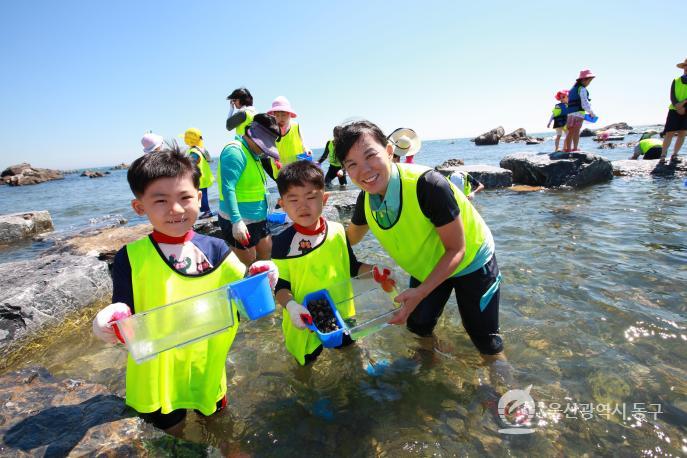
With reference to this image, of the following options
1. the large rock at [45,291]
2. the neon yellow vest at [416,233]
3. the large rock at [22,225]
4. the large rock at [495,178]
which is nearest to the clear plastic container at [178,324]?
the neon yellow vest at [416,233]

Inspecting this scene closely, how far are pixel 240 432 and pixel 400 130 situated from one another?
2.53 metres

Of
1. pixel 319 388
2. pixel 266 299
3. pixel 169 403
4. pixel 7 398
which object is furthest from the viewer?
pixel 319 388

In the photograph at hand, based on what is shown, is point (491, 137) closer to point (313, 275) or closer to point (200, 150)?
point (200, 150)

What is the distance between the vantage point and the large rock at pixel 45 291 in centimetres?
345

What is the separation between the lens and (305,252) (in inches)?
92.7

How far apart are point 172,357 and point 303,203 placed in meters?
1.15

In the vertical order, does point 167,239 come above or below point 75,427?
above

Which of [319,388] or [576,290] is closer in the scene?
[319,388]

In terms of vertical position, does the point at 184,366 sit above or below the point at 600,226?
above

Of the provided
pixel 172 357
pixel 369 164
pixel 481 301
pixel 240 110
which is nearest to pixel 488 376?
pixel 481 301

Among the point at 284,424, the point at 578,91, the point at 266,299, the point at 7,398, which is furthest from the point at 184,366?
the point at 578,91

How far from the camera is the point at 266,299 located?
1676 millimetres

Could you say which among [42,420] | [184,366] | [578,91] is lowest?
[42,420]

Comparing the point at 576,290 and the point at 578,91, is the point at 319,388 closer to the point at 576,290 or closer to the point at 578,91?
the point at 576,290
